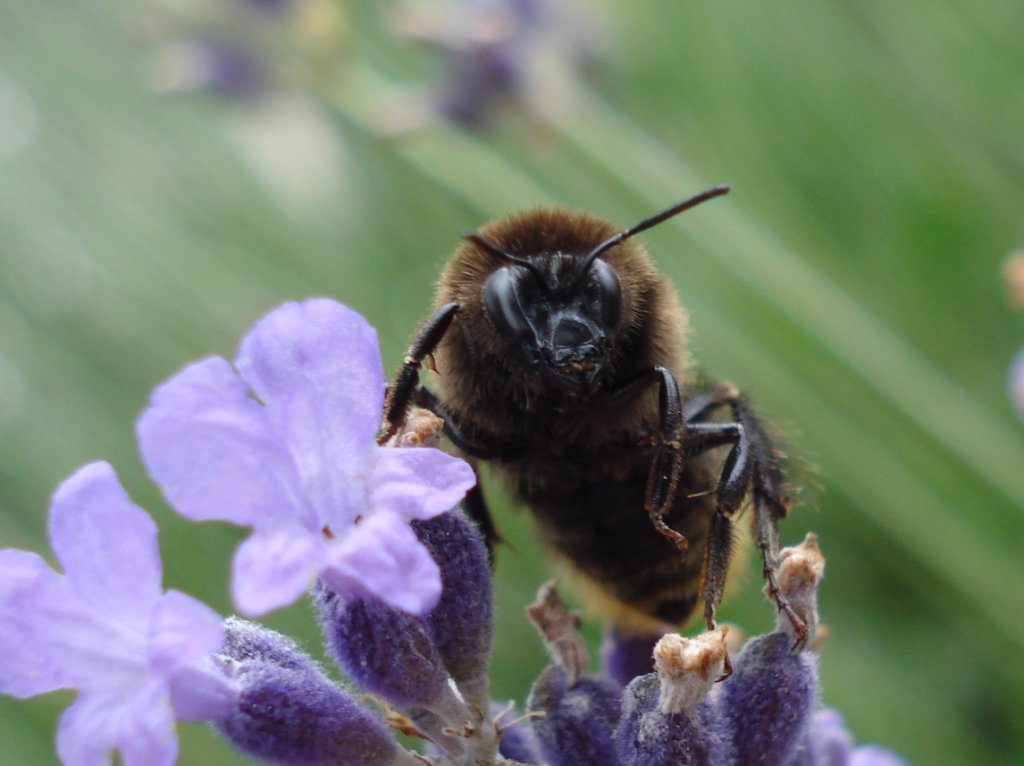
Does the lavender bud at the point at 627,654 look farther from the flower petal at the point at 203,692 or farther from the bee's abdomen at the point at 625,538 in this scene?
the flower petal at the point at 203,692

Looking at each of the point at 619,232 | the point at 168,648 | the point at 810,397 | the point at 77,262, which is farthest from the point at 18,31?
the point at 168,648

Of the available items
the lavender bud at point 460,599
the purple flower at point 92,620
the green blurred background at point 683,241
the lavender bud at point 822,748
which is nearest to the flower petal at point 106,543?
the purple flower at point 92,620

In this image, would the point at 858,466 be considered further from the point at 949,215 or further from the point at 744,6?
the point at 744,6

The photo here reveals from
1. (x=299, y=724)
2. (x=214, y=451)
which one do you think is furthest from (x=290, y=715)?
(x=214, y=451)

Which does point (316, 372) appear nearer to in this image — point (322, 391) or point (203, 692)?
point (322, 391)

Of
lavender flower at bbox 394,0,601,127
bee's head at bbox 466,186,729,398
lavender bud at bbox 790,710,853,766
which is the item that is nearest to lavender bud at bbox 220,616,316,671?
bee's head at bbox 466,186,729,398

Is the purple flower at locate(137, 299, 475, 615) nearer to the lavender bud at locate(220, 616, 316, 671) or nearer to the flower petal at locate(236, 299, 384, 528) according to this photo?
the flower petal at locate(236, 299, 384, 528)
